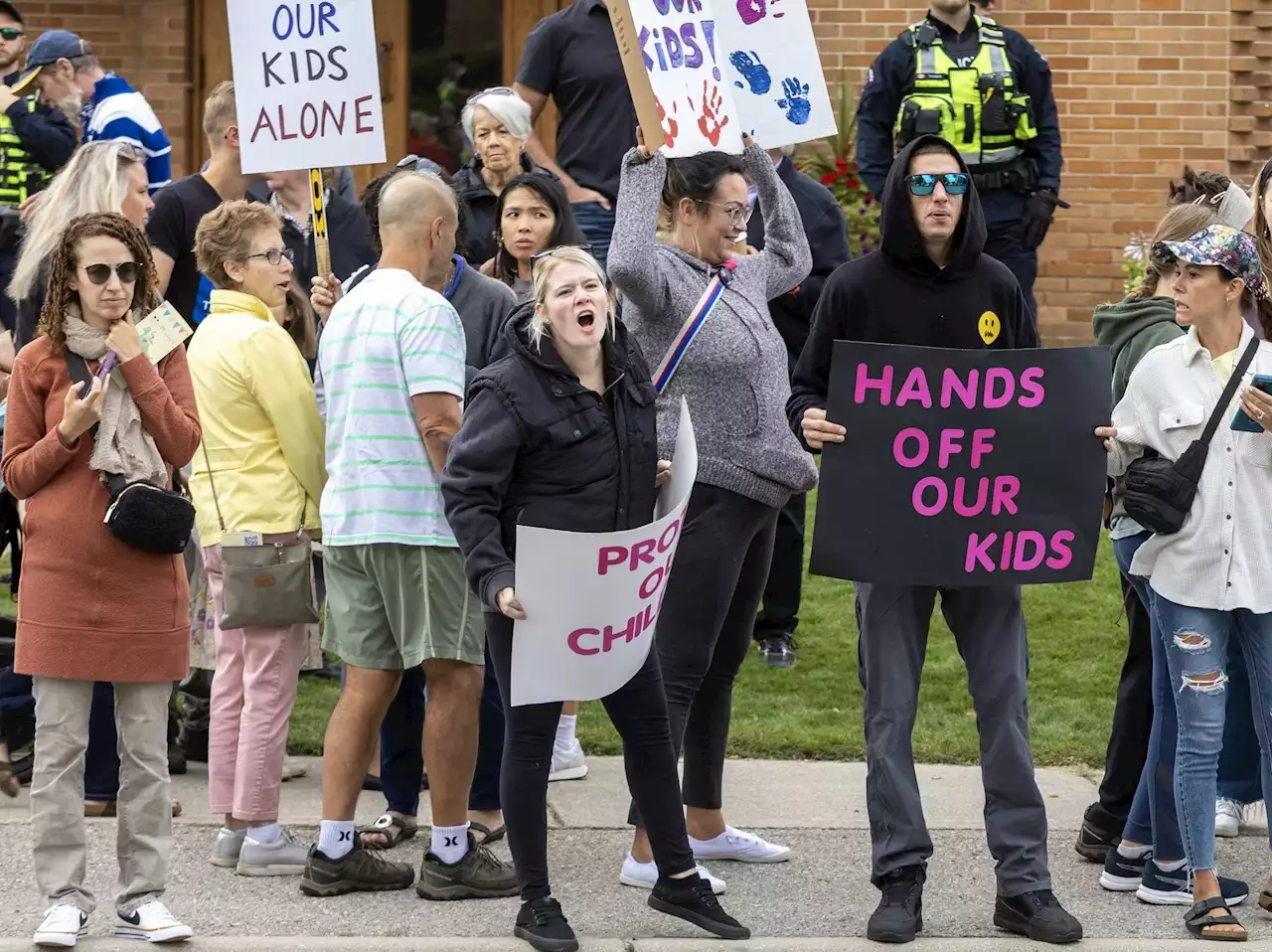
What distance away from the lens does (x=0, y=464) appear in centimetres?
600

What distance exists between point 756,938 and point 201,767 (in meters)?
2.69

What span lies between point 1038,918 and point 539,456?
1.87 metres

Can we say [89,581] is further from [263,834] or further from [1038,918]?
[1038,918]

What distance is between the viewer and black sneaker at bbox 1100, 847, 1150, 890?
6191mm

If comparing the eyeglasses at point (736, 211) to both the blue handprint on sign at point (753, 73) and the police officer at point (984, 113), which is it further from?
the police officer at point (984, 113)

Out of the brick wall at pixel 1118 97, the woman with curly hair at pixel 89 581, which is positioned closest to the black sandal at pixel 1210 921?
the woman with curly hair at pixel 89 581

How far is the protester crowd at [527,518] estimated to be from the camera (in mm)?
5500

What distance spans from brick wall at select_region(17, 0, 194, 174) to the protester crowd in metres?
6.54

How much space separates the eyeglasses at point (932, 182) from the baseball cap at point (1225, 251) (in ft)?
2.23

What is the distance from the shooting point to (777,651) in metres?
8.85

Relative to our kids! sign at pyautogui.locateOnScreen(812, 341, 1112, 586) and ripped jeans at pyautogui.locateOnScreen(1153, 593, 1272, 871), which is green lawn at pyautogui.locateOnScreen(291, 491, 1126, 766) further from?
our kids! sign at pyautogui.locateOnScreen(812, 341, 1112, 586)

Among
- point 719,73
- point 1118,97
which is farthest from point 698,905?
point 1118,97

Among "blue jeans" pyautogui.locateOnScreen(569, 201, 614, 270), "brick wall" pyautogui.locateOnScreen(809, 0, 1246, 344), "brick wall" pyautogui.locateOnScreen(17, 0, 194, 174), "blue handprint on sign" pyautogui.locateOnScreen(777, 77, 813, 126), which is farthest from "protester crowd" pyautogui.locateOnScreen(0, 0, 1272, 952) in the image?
"brick wall" pyautogui.locateOnScreen(17, 0, 194, 174)

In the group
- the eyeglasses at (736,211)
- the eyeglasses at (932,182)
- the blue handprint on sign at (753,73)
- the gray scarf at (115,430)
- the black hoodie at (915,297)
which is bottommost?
the gray scarf at (115,430)
